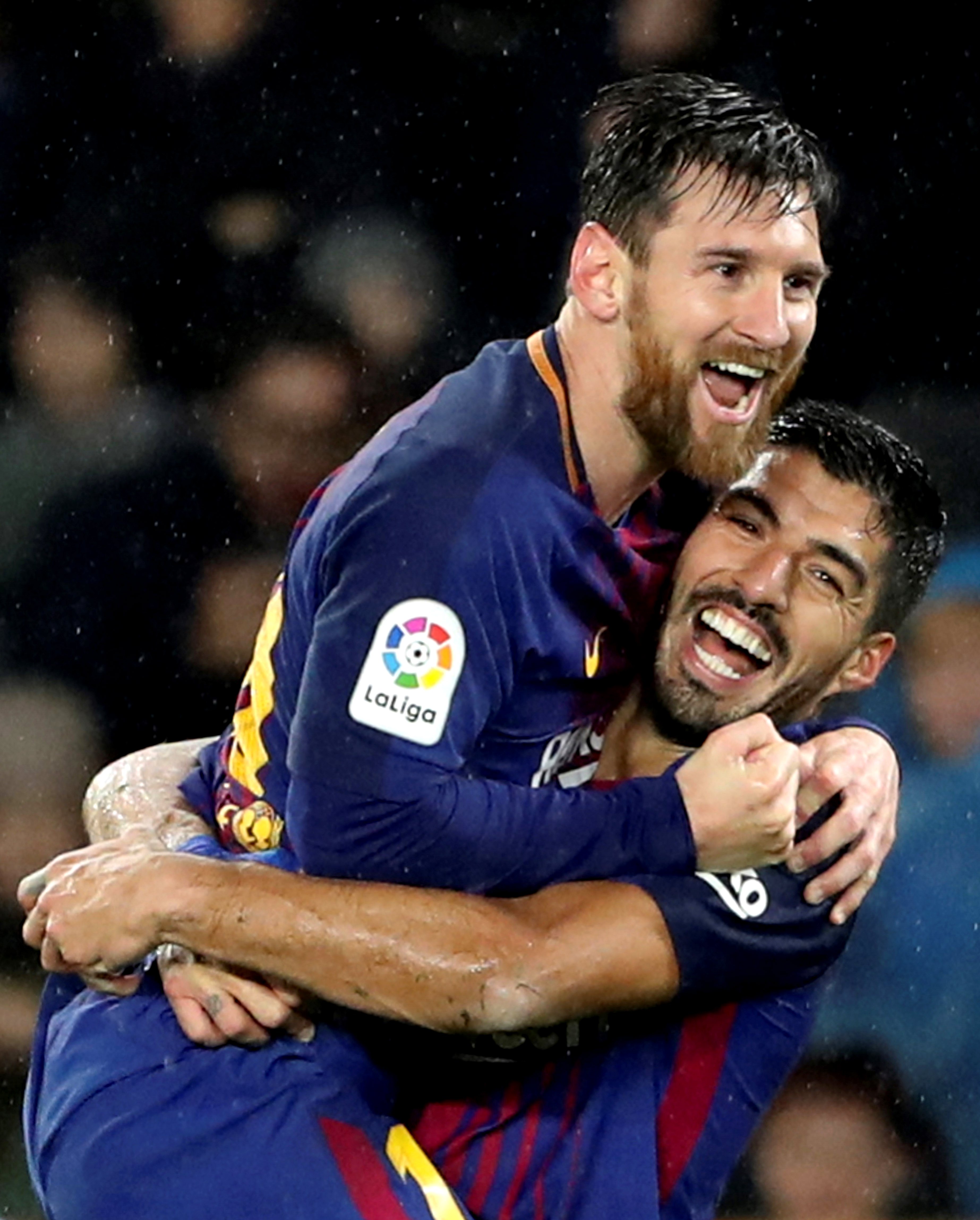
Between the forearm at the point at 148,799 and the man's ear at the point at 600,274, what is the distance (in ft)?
2.25

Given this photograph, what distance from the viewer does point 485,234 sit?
3.66 m

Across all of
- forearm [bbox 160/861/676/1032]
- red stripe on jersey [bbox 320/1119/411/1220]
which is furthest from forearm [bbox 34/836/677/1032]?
red stripe on jersey [bbox 320/1119/411/1220]

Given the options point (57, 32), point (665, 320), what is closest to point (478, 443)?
point (665, 320)

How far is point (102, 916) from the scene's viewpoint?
2037mm

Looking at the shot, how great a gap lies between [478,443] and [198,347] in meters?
1.84

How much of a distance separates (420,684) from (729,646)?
51 cm

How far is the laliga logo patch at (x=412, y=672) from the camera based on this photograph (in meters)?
1.87

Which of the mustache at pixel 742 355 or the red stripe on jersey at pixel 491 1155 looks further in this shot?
the red stripe on jersey at pixel 491 1155

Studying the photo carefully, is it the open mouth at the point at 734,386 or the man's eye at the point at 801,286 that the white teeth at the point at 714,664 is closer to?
the open mouth at the point at 734,386

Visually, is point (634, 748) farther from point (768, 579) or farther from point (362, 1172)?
point (362, 1172)

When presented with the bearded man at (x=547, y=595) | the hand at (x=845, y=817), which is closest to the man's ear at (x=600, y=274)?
the bearded man at (x=547, y=595)

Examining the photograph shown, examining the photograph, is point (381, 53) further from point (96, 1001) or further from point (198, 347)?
point (96, 1001)

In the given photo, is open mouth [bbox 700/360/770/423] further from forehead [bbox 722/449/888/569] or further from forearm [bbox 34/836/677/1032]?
forearm [bbox 34/836/677/1032]

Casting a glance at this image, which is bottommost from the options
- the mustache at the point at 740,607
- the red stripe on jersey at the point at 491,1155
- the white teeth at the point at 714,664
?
the red stripe on jersey at the point at 491,1155
